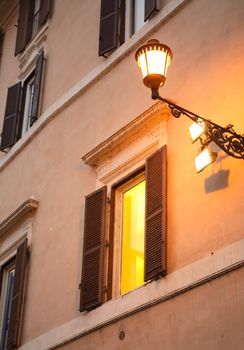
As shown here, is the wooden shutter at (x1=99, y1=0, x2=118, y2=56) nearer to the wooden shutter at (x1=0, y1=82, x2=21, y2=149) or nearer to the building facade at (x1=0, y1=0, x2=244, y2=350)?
the building facade at (x1=0, y1=0, x2=244, y2=350)

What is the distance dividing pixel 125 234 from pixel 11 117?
5149mm

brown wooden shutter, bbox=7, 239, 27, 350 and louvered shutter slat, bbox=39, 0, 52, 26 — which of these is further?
louvered shutter slat, bbox=39, 0, 52, 26

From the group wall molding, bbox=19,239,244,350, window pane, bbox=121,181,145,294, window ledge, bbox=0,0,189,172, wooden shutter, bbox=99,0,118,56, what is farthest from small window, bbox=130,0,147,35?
wall molding, bbox=19,239,244,350

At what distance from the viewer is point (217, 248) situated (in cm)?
764

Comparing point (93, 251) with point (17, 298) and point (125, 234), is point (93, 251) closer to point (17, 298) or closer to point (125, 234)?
point (125, 234)

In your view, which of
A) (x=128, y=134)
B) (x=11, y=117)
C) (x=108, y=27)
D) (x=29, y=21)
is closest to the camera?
(x=128, y=134)

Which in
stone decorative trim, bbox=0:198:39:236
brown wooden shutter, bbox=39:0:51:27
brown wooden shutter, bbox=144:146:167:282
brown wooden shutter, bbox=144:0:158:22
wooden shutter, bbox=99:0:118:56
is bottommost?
brown wooden shutter, bbox=144:146:167:282

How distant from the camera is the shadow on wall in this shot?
7922 millimetres

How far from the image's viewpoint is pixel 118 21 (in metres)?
11.4

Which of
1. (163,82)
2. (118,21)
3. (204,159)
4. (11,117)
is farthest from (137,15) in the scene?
(163,82)

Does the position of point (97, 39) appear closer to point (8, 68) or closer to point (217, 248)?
point (8, 68)

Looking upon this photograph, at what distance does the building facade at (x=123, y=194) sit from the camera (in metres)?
7.79

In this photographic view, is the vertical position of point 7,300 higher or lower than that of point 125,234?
higher

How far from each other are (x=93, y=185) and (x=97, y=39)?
2.66 metres
